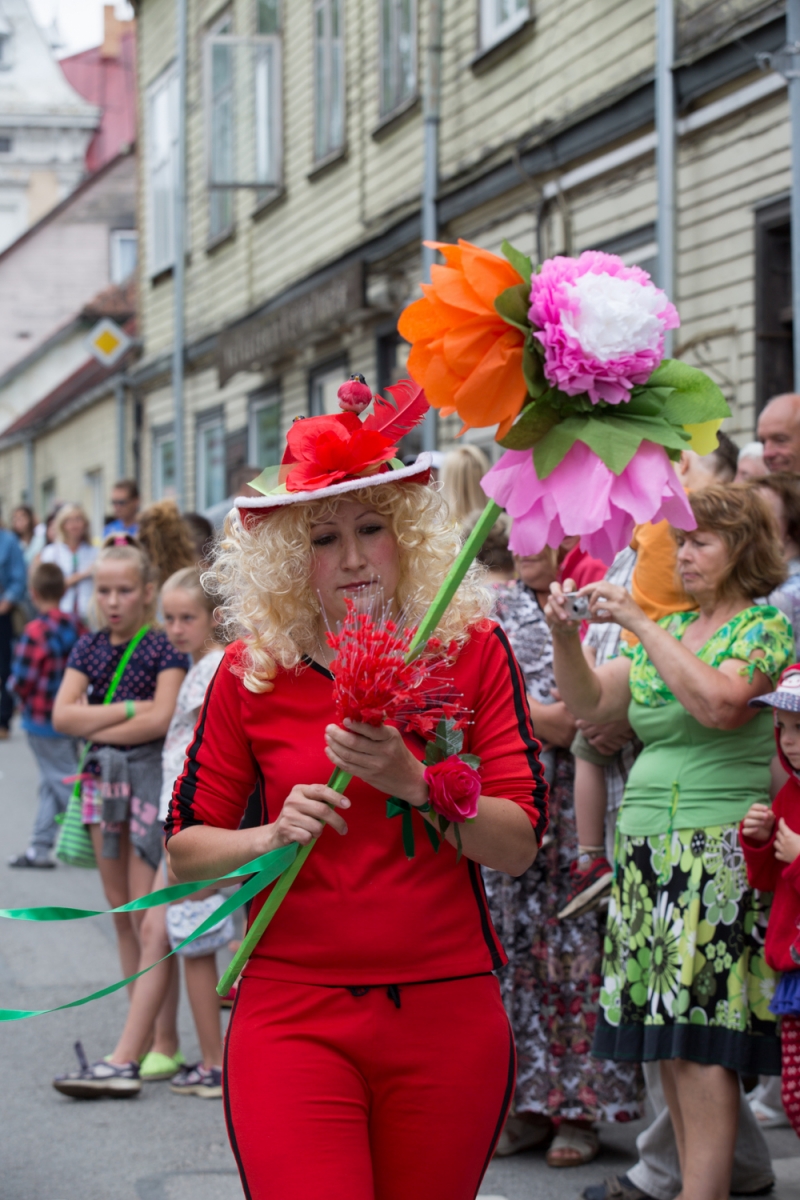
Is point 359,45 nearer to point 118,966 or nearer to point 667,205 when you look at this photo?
point 667,205

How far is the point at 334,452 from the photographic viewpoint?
281 cm

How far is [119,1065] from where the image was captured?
5664 mm

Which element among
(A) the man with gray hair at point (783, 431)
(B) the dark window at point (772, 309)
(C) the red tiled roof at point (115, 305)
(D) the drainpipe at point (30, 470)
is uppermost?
(C) the red tiled roof at point (115, 305)

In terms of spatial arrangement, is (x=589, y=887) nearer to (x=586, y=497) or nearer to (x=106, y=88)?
(x=586, y=497)

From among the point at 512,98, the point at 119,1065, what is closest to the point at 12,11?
the point at 512,98

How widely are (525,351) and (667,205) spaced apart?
7.65 meters

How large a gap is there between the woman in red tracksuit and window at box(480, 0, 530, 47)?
917 centimetres

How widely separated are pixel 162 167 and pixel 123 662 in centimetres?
1809

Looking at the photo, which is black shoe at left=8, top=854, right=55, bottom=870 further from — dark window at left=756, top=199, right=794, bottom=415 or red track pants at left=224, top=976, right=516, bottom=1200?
red track pants at left=224, top=976, right=516, bottom=1200

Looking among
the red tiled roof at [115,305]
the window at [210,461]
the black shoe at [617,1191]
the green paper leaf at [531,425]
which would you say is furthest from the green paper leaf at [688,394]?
the red tiled roof at [115,305]

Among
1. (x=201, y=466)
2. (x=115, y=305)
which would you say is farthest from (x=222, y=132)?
(x=115, y=305)

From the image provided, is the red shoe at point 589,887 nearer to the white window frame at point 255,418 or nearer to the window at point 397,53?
the window at point 397,53

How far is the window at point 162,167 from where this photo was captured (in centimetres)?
2205

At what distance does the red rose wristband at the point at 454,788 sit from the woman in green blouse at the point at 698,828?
4.57ft
